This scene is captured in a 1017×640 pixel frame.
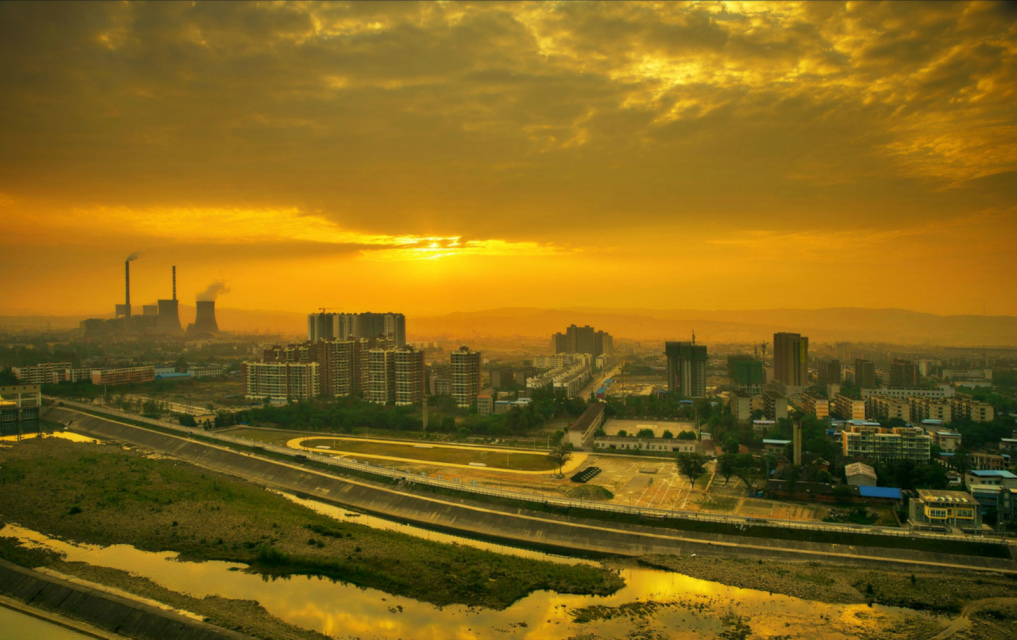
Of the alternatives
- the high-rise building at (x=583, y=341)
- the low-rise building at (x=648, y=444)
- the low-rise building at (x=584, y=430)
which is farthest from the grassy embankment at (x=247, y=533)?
the high-rise building at (x=583, y=341)

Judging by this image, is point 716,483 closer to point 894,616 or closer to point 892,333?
point 894,616

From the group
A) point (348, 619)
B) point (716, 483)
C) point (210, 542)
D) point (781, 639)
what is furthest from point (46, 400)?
point (781, 639)

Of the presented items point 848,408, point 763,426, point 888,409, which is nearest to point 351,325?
point 763,426

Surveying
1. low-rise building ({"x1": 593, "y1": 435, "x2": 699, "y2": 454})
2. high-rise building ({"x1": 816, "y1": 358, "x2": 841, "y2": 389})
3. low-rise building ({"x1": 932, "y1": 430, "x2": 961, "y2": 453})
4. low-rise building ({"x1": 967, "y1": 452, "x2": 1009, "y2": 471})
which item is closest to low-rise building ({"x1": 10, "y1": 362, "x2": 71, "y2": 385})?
low-rise building ({"x1": 593, "y1": 435, "x2": 699, "y2": 454})

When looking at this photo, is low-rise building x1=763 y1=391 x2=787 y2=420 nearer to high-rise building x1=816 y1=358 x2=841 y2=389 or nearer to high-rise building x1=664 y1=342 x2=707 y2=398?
high-rise building x1=664 y1=342 x2=707 y2=398

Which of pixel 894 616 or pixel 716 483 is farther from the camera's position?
pixel 716 483

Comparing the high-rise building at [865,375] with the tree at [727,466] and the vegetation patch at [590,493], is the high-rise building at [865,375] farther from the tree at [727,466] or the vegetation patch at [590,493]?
the vegetation patch at [590,493]
